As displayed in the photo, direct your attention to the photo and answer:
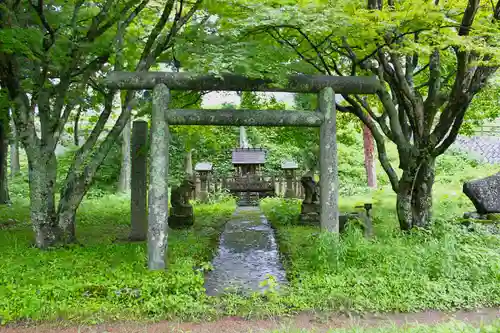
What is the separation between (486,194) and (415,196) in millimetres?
3549

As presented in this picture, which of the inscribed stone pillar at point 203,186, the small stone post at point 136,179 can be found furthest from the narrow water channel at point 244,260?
the inscribed stone pillar at point 203,186

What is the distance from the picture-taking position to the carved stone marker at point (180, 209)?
11070mm

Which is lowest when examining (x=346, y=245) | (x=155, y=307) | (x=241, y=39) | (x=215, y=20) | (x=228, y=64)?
(x=155, y=307)

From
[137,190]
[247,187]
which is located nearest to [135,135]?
[137,190]

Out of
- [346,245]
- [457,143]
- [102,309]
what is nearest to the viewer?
[102,309]

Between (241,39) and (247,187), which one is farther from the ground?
(241,39)

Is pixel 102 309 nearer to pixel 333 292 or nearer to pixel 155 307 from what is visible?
pixel 155 307

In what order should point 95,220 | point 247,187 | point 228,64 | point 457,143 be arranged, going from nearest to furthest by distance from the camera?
point 228,64 < point 95,220 < point 247,187 < point 457,143

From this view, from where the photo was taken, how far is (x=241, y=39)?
7.50m

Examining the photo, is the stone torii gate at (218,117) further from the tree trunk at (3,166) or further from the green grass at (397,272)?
the tree trunk at (3,166)

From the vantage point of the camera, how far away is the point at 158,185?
6.33 metres

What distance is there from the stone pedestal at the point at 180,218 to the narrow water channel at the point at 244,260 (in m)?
1.06

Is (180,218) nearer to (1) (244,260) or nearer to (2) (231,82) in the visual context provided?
(1) (244,260)

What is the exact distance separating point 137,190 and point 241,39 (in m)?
4.05
